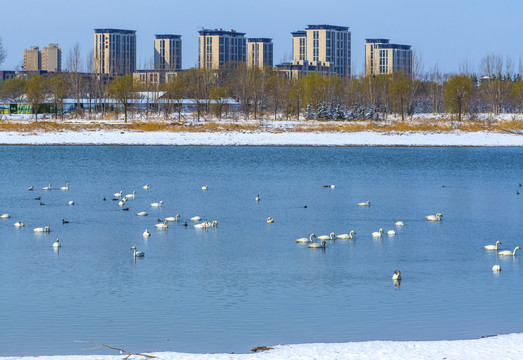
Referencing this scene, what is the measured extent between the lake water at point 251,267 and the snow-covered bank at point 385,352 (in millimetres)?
904

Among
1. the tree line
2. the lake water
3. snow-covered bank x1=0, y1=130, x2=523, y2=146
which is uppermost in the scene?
Result: the tree line

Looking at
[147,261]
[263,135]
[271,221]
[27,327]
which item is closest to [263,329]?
[27,327]

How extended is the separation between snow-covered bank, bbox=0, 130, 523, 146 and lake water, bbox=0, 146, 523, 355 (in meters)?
33.8

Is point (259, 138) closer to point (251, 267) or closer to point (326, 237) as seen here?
point (326, 237)

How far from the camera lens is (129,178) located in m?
46.1

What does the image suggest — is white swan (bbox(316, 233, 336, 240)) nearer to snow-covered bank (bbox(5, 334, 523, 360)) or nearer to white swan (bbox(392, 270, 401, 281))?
white swan (bbox(392, 270, 401, 281))

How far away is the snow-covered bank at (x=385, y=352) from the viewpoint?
458 inches

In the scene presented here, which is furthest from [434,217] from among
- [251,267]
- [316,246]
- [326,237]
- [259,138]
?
[259,138]

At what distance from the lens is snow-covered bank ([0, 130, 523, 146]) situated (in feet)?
254

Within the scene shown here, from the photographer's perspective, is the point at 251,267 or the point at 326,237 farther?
the point at 326,237

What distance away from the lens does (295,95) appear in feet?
352

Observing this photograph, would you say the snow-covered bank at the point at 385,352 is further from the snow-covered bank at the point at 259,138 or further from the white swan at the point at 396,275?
the snow-covered bank at the point at 259,138

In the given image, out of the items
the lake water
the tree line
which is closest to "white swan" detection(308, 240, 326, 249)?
the lake water

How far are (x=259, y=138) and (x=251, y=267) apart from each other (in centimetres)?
5981
